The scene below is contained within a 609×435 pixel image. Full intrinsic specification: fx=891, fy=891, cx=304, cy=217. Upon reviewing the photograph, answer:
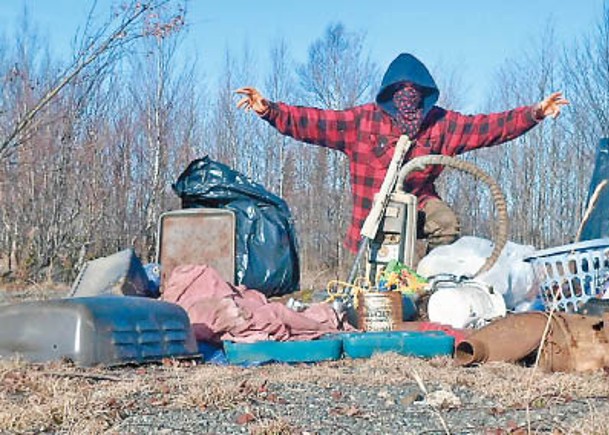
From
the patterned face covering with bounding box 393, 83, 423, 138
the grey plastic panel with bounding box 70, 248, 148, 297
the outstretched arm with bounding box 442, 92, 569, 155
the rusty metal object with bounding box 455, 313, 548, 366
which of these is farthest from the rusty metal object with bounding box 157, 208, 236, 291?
the rusty metal object with bounding box 455, 313, 548, 366

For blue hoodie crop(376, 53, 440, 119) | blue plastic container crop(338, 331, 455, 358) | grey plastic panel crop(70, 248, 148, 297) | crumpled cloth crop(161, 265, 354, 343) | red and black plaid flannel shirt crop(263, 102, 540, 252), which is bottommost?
blue plastic container crop(338, 331, 455, 358)

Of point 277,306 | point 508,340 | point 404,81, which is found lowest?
point 508,340

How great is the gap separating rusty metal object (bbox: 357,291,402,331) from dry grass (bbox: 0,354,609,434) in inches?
31.9

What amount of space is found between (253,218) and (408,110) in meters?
1.46

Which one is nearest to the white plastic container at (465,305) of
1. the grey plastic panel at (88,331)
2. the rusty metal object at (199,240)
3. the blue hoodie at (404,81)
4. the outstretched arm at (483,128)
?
the grey plastic panel at (88,331)

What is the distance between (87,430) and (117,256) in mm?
3450

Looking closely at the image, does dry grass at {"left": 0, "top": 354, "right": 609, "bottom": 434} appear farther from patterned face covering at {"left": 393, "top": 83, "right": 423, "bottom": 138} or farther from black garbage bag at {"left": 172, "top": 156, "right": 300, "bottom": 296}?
patterned face covering at {"left": 393, "top": 83, "right": 423, "bottom": 138}

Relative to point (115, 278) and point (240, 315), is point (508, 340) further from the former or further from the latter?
point (115, 278)

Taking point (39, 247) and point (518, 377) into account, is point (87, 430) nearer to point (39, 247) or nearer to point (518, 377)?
point (518, 377)

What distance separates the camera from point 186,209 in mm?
6520

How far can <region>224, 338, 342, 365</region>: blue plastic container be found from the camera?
4.18 metres

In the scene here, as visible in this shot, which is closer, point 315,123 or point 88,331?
point 88,331

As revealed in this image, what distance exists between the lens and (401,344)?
4.30 meters

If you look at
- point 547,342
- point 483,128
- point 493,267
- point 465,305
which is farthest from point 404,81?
point 547,342
